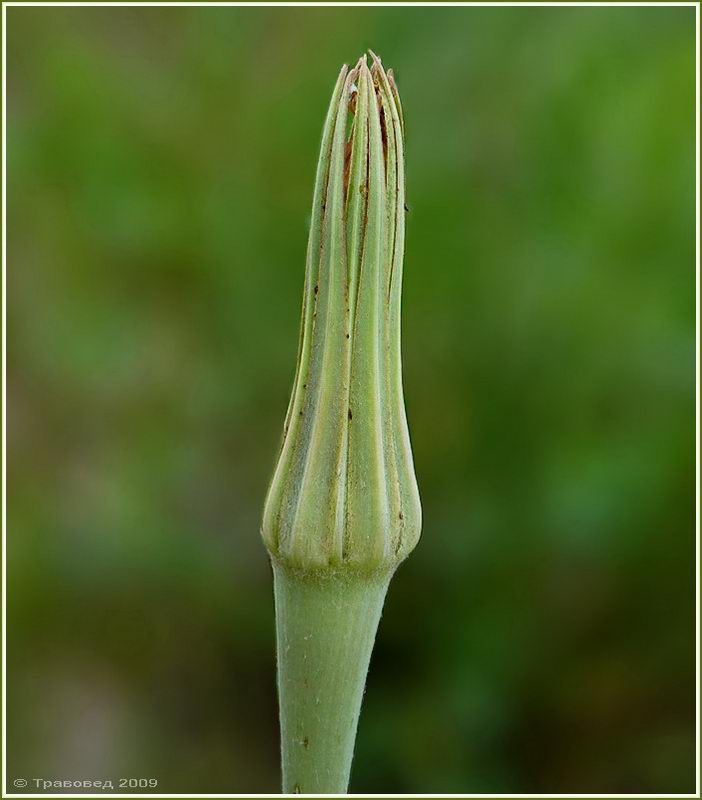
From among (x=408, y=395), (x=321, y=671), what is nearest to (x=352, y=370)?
(x=321, y=671)

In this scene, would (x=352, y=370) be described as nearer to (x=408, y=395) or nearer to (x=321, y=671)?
(x=321, y=671)

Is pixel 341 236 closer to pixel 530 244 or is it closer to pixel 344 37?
pixel 530 244

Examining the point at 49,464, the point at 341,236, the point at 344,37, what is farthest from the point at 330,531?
the point at 344,37

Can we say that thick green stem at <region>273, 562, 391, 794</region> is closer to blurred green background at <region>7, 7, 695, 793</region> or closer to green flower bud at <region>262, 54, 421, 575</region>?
green flower bud at <region>262, 54, 421, 575</region>

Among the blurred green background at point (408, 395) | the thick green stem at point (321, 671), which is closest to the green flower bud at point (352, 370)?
the thick green stem at point (321, 671)

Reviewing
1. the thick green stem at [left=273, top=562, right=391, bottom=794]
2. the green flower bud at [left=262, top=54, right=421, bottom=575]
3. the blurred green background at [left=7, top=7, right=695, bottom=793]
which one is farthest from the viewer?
the blurred green background at [left=7, top=7, right=695, bottom=793]

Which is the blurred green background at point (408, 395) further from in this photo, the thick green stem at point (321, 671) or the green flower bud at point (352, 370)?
the green flower bud at point (352, 370)

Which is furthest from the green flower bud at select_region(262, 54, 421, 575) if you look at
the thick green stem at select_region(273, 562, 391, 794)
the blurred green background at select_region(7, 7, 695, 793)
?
the blurred green background at select_region(7, 7, 695, 793)
